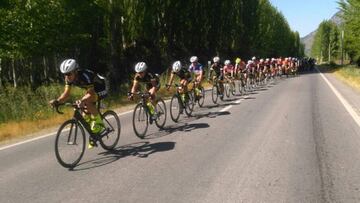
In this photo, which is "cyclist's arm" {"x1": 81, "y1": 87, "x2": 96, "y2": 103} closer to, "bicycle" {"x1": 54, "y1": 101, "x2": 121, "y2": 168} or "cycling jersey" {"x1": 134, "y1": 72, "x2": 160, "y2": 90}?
"bicycle" {"x1": 54, "y1": 101, "x2": 121, "y2": 168}

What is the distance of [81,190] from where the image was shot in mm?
5719

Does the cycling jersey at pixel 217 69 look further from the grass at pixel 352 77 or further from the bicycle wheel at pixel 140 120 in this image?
the grass at pixel 352 77

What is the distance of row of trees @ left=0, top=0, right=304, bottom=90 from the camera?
945 inches

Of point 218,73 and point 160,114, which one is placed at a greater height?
point 218,73

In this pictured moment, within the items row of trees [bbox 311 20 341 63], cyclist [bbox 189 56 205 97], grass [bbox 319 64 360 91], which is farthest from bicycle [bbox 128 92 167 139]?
row of trees [bbox 311 20 341 63]

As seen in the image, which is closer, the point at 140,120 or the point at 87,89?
the point at 87,89

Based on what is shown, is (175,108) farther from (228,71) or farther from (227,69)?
(227,69)

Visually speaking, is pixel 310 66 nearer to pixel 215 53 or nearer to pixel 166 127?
pixel 215 53

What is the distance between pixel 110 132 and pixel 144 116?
5.39ft

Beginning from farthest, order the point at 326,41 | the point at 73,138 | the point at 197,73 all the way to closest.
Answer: the point at 326,41 < the point at 197,73 < the point at 73,138

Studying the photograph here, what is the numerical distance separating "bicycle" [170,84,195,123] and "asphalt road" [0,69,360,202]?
670 millimetres

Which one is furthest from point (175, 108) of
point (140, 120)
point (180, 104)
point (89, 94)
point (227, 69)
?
point (227, 69)

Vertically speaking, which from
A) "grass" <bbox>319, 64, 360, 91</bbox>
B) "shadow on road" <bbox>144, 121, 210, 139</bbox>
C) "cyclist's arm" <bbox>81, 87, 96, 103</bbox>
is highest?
"cyclist's arm" <bbox>81, 87, 96, 103</bbox>

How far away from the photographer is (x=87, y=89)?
7.53 meters
